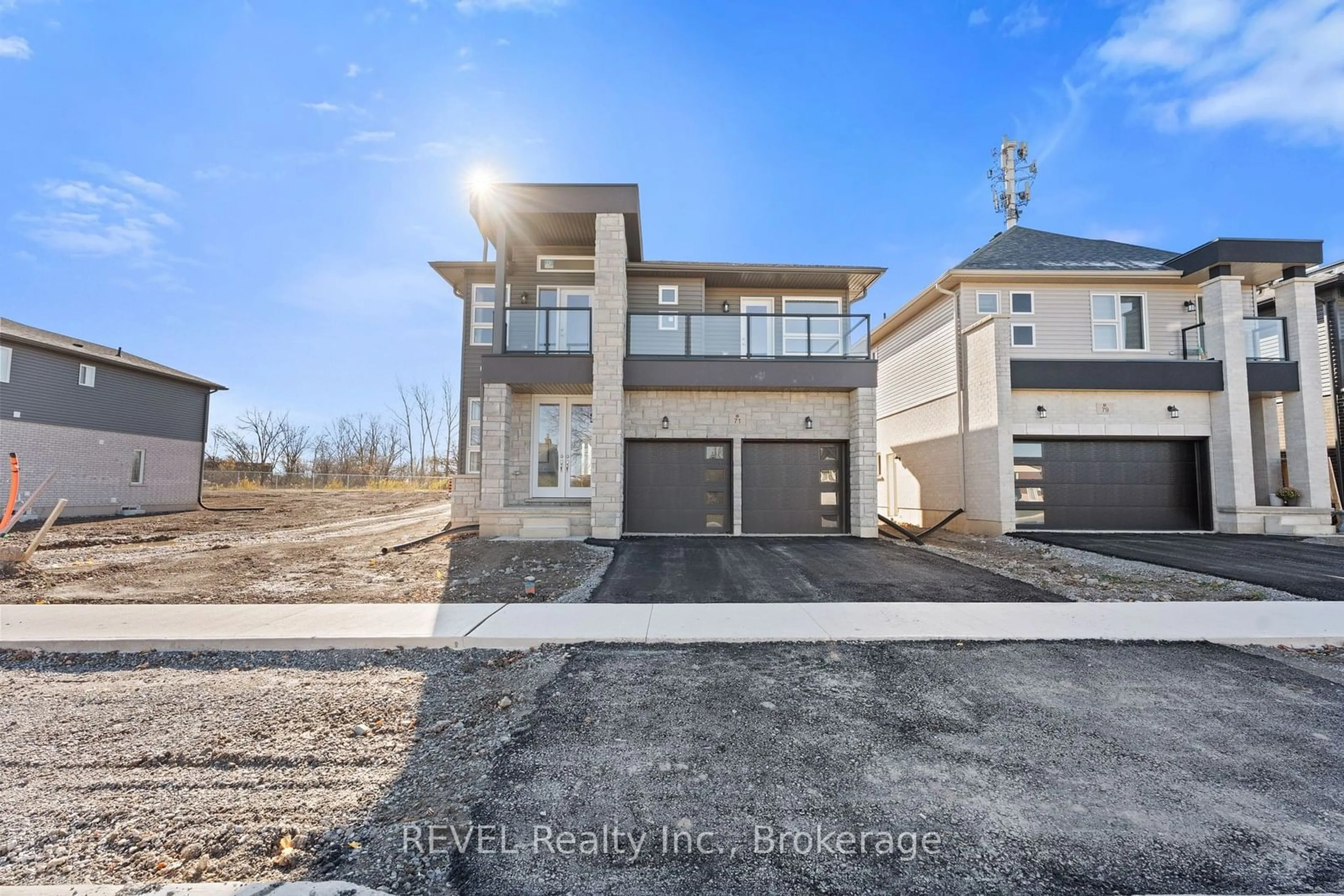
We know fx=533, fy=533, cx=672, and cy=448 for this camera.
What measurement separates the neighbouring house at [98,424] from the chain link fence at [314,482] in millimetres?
11858

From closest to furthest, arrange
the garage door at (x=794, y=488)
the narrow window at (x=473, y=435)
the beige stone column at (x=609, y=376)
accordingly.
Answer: the beige stone column at (x=609, y=376)
the garage door at (x=794, y=488)
the narrow window at (x=473, y=435)

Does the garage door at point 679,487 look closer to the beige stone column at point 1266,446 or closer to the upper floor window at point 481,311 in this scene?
the upper floor window at point 481,311

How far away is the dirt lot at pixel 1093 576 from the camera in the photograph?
668 cm

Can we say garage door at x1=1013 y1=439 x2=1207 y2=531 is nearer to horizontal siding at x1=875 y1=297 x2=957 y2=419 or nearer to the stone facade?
horizontal siding at x1=875 y1=297 x2=957 y2=419

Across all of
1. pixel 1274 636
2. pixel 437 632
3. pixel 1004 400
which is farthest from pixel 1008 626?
pixel 1004 400

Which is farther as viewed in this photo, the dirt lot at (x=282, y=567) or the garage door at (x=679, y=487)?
the garage door at (x=679, y=487)

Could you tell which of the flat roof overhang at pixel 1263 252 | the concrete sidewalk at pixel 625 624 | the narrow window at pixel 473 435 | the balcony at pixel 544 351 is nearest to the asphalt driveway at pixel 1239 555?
the concrete sidewalk at pixel 625 624

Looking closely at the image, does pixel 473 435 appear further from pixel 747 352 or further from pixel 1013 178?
pixel 1013 178

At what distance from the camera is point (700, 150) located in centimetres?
1319

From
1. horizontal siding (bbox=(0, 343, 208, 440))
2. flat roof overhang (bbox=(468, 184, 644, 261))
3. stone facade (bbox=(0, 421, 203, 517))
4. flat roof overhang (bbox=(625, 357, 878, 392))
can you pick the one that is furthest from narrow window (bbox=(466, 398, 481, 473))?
horizontal siding (bbox=(0, 343, 208, 440))

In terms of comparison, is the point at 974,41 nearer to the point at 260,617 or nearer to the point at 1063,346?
the point at 1063,346

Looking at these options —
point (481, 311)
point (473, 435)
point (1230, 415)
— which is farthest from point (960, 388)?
point (481, 311)

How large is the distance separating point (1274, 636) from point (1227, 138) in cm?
1642

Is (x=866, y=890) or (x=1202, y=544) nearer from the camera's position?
(x=866, y=890)
